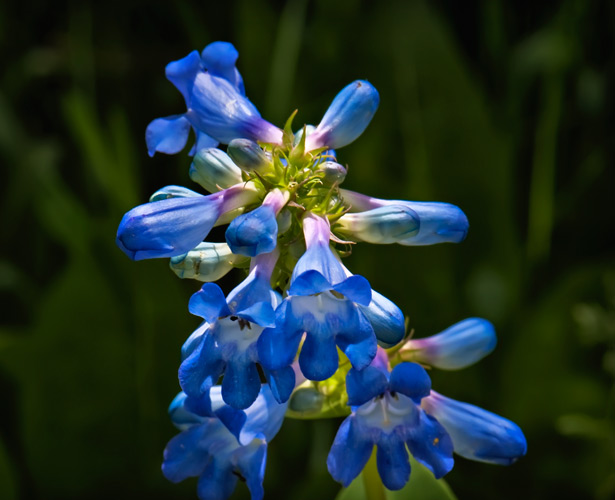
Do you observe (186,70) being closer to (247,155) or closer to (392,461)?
(247,155)

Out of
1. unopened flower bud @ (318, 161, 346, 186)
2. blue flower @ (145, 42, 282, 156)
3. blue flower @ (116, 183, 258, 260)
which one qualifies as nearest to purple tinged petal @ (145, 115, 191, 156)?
blue flower @ (145, 42, 282, 156)

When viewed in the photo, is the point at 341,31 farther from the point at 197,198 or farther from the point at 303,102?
the point at 197,198

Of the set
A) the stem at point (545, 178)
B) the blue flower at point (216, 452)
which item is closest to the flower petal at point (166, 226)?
the blue flower at point (216, 452)

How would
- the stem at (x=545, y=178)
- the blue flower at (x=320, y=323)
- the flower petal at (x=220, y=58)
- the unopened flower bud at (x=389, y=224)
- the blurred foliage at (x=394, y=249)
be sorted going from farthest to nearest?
the stem at (x=545, y=178)
the blurred foliage at (x=394, y=249)
the flower petal at (x=220, y=58)
the unopened flower bud at (x=389, y=224)
the blue flower at (x=320, y=323)

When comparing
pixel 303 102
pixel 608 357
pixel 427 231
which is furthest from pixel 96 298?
pixel 608 357

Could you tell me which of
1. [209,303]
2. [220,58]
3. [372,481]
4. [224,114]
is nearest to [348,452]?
[372,481]

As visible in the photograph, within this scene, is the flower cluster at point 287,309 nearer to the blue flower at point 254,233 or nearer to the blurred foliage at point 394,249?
the blue flower at point 254,233

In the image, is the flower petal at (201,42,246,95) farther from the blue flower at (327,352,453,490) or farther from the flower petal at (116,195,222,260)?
the blue flower at (327,352,453,490)
